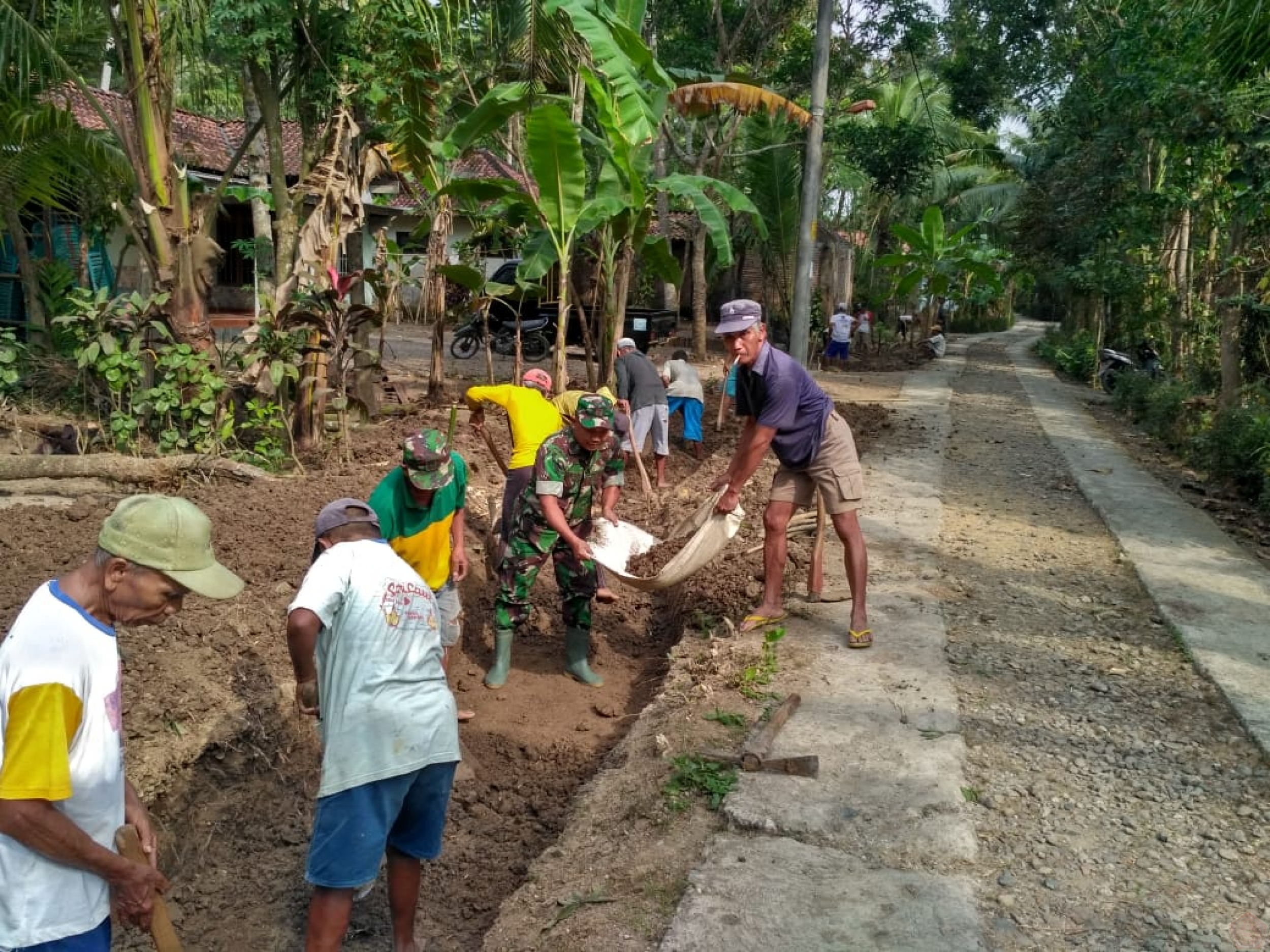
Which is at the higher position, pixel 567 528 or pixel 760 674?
pixel 567 528

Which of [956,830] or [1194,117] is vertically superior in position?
[1194,117]

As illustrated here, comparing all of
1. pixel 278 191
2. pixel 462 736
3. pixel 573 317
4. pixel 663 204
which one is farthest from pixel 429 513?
pixel 573 317

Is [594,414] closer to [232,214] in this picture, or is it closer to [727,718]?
[727,718]

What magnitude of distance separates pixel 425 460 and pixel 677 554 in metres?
1.87

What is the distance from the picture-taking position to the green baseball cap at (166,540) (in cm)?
217

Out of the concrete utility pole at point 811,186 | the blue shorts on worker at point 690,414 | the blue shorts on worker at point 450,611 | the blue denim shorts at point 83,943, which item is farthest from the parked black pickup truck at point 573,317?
the blue denim shorts at point 83,943

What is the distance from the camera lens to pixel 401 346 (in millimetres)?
20594

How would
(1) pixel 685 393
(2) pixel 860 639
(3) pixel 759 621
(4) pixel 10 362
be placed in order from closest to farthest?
1. (2) pixel 860 639
2. (3) pixel 759 621
3. (4) pixel 10 362
4. (1) pixel 685 393

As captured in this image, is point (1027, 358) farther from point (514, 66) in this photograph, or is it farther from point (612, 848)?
point (612, 848)

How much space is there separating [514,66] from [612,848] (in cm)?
953

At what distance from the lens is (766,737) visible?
4.31m

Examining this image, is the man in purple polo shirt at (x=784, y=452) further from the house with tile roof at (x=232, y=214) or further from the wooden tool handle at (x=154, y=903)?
the house with tile roof at (x=232, y=214)

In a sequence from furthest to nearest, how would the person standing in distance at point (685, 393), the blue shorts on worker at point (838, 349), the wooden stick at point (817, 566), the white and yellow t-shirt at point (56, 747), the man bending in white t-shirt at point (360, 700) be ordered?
the blue shorts on worker at point (838, 349), the person standing in distance at point (685, 393), the wooden stick at point (817, 566), the man bending in white t-shirt at point (360, 700), the white and yellow t-shirt at point (56, 747)

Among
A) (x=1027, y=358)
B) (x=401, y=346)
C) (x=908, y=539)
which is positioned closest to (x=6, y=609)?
(x=908, y=539)
